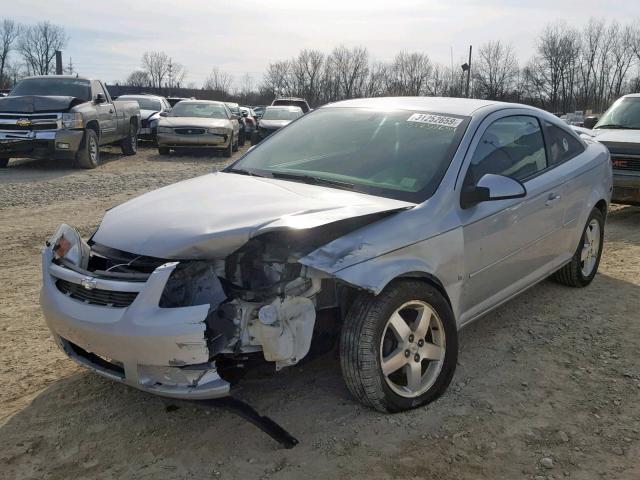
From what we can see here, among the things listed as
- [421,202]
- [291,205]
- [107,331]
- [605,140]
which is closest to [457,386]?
[421,202]

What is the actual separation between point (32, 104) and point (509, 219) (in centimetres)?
1053

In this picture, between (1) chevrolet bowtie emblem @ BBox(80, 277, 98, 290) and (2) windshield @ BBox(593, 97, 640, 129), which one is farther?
(2) windshield @ BBox(593, 97, 640, 129)

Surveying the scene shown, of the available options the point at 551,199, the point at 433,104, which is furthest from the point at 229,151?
the point at 551,199

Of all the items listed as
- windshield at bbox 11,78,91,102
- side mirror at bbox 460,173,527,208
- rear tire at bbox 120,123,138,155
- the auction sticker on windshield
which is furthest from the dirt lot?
rear tire at bbox 120,123,138,155

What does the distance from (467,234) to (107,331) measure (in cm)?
197

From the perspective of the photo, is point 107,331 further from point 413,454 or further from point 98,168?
point 98,168

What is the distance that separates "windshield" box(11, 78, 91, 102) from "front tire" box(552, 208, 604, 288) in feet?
35.0

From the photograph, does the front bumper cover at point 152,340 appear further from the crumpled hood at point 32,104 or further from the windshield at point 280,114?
the windshield at point 280,114

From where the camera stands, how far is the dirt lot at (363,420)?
104 inches

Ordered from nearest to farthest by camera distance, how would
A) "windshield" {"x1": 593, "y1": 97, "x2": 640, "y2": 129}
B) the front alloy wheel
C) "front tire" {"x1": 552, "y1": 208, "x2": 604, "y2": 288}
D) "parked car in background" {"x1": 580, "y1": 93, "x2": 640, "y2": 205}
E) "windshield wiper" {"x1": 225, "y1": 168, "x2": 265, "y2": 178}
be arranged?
1. the front alloy wheel
2. "windshield wiper" {"x1": 225, "y1": 168, "x2": 265, "y2": 178}
3. "front tire" {"x1": 552, "y1": 208, "x2": 604, "y2": 288}
4. "parked car in background" {"x1": 580, "y1": 93, "x2": 640, "y2": 205}
5. "windshield" {"x1": 593, "y1": 97, "x2": 640, "y2": 129}

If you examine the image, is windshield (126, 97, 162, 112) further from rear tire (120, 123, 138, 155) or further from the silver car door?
the silver car door

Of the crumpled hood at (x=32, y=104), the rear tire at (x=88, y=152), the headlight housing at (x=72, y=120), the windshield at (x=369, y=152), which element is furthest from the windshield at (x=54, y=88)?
the windshield at (x=369, y=152)

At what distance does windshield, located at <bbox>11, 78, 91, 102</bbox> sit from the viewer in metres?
12.2

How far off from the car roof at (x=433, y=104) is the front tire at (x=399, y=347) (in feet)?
4.67
